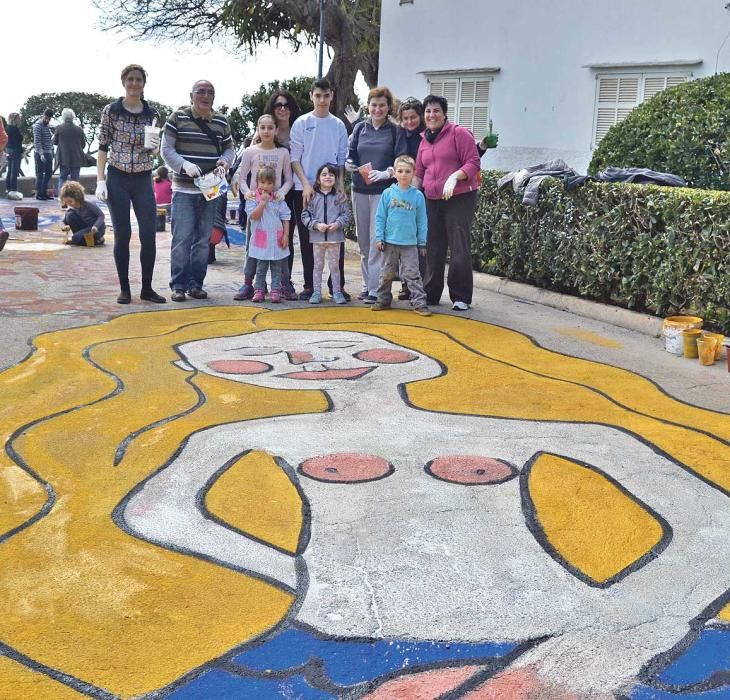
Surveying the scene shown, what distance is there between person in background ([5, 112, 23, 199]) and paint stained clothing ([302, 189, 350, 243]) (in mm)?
14125

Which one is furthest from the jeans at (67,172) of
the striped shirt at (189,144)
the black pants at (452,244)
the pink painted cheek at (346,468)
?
the pink painted cheek at (346,468)

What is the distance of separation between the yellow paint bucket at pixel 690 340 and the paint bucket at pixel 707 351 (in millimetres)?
165

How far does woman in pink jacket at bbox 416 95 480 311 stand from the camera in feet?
25.3

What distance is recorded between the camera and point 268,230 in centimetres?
798

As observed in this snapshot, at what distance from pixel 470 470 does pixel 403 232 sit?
380 cm

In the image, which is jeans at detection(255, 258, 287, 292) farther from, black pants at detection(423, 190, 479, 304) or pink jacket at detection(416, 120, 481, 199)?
pink jacket at detection(416, 120, 481, 199)

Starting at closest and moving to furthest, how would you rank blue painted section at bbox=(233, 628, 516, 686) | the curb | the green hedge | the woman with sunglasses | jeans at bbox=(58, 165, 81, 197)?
blue painted section at bbox=(233, 628, 516, 686) < the green hedge < the curb < the woman with sunglasses < jeans at bbox=(58, 165, 81, 197)

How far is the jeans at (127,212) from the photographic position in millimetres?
7605

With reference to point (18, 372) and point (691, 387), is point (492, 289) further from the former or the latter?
point (18, 372)

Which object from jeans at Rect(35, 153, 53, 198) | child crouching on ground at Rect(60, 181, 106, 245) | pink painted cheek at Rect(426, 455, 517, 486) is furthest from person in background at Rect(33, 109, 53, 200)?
pink painted cheek at Rect(426, 455, 517, 486)

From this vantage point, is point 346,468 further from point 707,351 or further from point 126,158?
point 126,158

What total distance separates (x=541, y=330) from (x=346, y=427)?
312 cm

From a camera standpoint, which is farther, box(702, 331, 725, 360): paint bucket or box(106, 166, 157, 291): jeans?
box(106, 166, 157, 291): jeans

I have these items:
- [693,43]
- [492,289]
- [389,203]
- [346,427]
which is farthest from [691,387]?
[693,43]
